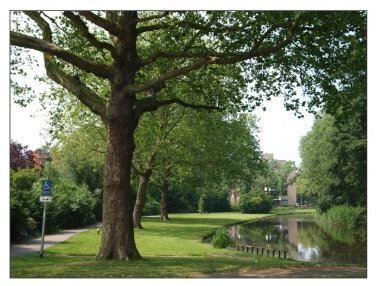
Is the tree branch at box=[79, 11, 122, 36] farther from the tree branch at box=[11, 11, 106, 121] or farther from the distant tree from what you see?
the distant tree

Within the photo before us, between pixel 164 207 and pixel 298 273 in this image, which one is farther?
pixel 164 207

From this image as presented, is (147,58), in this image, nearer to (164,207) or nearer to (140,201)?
Result: (140,201)

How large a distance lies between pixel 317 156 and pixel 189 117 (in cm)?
1438

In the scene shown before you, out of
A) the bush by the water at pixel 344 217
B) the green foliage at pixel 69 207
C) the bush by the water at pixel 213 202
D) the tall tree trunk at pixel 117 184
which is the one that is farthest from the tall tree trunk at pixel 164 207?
the tall tree trunk at pixel 117 184

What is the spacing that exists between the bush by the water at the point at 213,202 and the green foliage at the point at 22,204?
97.6 feet

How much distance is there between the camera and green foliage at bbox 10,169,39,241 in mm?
17781

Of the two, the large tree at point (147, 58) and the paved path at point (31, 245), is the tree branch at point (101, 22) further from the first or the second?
the paved path at point (31, 245)

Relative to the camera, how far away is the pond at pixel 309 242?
20.5m

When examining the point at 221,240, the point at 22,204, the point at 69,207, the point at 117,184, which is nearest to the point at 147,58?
the point at 117,184

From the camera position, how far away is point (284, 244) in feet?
84.4

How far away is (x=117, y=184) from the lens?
42.5 feet

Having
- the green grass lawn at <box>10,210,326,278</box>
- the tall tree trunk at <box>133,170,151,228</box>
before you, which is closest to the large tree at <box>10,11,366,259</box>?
the green grass lawn at <box>10,210,326,278</box>

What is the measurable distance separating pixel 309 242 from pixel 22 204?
15474 millimetres
